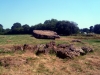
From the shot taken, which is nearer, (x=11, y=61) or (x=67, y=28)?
(x=11, y=61)

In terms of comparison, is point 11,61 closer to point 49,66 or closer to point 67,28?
point 49,66

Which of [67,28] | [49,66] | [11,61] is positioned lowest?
[49,66]

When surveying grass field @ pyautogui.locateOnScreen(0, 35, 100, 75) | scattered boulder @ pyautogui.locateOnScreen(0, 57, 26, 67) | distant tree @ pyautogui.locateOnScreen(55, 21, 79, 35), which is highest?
distant tree @ pyautogui.locateOnScreen(55, 21, 79, 35)

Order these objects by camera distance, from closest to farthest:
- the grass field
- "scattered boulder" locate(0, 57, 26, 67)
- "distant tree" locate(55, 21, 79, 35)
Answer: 1. the grass field
2. "scattered boulder" locate(0, 57, 26, 67)
3. "distant tree" locate(55, 21, 79, 35)

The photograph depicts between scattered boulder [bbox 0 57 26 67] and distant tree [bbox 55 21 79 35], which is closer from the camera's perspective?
scattered boulder [bbox 0 57 26 67]

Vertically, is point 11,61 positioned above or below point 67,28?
below

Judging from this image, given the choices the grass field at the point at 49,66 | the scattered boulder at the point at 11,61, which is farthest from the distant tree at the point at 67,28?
the scattered boulder at the point at 11,61

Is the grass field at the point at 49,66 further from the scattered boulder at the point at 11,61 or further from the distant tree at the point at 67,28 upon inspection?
the distant tree at the point at 67,28

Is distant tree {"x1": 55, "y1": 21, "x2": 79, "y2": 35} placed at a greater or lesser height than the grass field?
greater

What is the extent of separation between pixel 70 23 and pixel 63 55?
38864 mm

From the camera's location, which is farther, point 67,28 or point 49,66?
point 67,28

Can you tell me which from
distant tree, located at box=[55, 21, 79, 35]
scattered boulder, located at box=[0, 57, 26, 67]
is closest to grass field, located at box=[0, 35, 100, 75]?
scattered boulder, located at box=[0, 57, 26, 67]

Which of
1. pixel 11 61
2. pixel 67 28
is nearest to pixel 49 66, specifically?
pixel 11 61

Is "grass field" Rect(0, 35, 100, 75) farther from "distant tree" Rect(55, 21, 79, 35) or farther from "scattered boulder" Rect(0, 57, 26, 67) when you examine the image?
"distant tree" Rect(55, 21, 79, 35)
